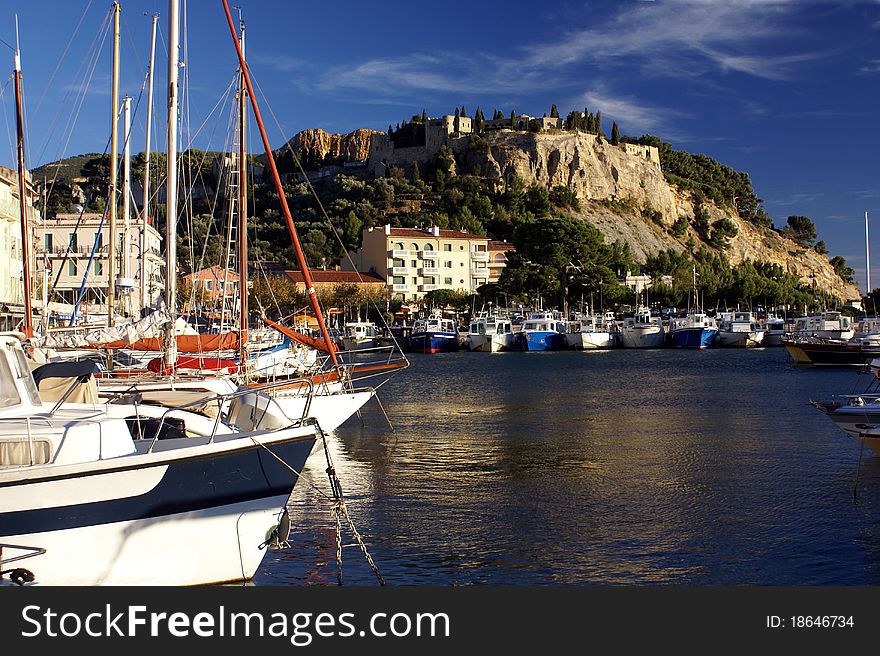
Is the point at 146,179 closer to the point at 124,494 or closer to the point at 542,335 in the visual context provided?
the point at 124,494

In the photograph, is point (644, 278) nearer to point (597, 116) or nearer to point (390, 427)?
point (597, 116)

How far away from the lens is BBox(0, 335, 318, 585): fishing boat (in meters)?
11.5

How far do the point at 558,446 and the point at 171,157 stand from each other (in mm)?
13036

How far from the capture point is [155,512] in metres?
11.9

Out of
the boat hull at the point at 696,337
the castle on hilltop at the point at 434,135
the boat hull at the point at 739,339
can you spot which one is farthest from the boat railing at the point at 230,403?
the castle on hilltop at the point at 434,135

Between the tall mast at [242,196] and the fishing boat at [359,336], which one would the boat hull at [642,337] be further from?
the tall mast at [242,196]

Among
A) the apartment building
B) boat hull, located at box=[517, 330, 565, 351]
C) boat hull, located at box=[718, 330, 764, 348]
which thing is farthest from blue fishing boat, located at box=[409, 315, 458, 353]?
boat hull, located at box=[718, 330, 764, 348]

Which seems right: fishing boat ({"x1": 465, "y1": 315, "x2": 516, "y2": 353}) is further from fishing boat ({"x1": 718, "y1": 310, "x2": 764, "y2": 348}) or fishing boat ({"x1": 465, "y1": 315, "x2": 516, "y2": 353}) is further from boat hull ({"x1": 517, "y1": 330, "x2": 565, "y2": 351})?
fishing boat ({"x1": 718, "y1": 310, "x2": 764, "y2": 348})

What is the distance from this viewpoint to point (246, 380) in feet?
96.4

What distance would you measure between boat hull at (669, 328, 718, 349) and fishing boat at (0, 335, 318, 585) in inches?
3730

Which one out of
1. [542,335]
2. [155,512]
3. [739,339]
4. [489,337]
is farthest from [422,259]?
[155,512]

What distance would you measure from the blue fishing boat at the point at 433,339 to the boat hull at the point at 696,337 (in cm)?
2399

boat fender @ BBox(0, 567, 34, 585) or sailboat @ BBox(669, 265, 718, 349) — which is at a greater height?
sailboat @ BBox(669, 265, 718, 349)

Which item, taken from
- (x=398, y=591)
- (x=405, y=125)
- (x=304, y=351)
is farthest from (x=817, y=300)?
(x=398, y=591)
